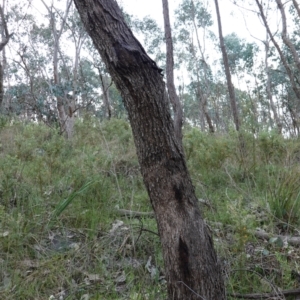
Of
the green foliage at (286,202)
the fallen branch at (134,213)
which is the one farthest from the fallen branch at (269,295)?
the fallen branch at (134,213)

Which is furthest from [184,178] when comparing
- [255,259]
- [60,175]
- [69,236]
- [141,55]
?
[60,175]

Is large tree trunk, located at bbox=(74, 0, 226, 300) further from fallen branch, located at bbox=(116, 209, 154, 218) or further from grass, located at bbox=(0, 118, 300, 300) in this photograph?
fallen branch, located at bbox=(116, 209, 154, 218)

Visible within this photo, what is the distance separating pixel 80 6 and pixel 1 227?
4.58 ft

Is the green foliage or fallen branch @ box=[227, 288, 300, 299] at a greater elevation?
the green foliage

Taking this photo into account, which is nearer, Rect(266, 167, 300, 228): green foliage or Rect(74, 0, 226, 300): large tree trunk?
Rect(74, 0, 226, 300): large tree trunk

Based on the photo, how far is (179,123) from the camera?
5.62 m

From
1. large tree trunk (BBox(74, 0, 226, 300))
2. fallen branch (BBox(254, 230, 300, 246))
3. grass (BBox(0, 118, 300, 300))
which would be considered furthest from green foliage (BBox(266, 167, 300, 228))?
large tree trunk (BBox(74, 0, 226, 300))

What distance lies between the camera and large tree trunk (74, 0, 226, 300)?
1.79m

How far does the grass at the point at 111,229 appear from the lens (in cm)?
221

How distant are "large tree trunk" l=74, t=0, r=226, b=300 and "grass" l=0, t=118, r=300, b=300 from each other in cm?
37

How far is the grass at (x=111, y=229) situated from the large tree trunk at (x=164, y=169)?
0.37 meters

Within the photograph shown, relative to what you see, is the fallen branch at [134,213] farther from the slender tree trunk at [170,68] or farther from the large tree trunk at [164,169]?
the slender tree trunk at [170,68]

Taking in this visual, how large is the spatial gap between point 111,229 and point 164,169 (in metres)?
1.10

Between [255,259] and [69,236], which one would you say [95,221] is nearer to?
[69,236]
